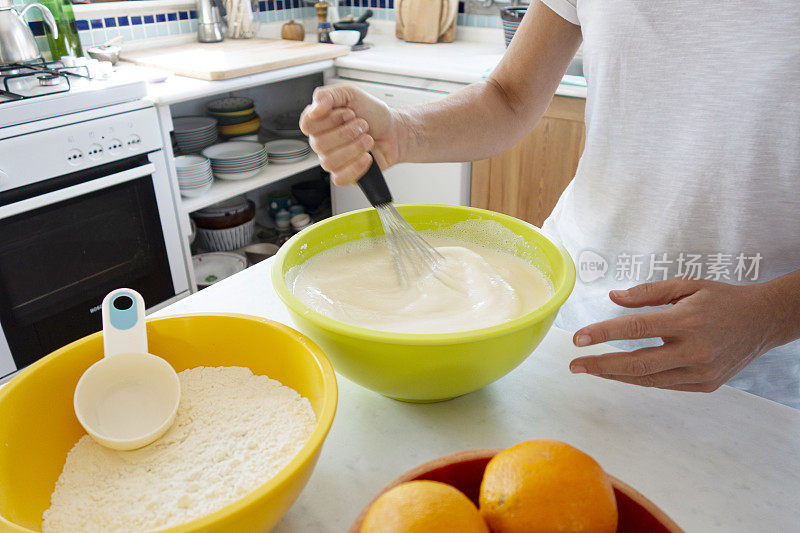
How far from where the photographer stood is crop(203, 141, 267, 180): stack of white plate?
2.15 metres

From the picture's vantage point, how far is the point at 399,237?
2.52 feet

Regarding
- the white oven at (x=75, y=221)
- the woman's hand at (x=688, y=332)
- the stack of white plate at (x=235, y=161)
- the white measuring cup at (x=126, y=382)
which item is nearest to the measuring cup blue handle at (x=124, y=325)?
the white measuring cup at (x=126, y=382)

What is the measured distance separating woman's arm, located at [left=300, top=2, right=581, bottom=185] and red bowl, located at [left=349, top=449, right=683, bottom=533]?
0.47 meters

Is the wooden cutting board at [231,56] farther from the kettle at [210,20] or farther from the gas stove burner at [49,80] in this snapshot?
the gas stove burner at [49,80]

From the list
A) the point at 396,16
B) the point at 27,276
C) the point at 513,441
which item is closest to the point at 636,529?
the point at 513,441

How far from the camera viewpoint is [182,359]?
605 millimetres

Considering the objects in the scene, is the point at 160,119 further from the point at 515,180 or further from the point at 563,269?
the point at 563,269

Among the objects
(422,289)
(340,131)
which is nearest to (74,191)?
(340,131)

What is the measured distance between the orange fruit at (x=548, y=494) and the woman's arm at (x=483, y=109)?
0.50 metres

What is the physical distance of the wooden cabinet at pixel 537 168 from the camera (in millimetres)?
1798

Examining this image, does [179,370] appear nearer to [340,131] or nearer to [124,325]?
[124,325]

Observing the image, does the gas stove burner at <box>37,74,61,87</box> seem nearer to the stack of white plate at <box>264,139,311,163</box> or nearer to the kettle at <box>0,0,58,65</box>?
the kettle at <box>0,0,58,65</box>

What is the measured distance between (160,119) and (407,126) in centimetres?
117

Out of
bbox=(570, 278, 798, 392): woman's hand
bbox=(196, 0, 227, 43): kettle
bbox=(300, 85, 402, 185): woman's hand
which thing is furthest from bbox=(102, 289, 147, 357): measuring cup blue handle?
bbox=(196, 0, 227, 43): kettle
